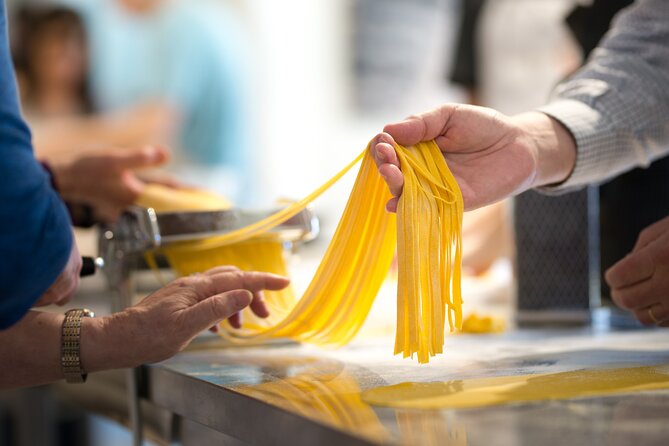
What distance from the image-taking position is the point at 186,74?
4031mm

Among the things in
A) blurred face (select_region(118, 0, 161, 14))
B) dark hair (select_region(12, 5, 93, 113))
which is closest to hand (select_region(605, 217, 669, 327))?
dark hair (select_region(12, 5, 93, 113))

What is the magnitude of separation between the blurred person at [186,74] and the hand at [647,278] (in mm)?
3096

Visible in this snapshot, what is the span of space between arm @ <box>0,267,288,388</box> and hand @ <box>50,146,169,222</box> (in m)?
0.71

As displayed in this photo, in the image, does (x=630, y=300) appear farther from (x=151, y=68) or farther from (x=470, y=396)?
(x=151, y=68)

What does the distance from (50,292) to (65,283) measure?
0.06 feet

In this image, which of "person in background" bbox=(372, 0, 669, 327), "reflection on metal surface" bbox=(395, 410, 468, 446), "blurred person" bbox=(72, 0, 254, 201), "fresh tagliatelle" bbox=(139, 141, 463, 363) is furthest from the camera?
"blurred person" bbox=(72, 0, 254, 201)

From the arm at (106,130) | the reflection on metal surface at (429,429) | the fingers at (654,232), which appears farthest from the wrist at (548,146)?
the arm at (106,130)

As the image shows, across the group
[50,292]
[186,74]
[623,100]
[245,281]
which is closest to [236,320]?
[245,281]

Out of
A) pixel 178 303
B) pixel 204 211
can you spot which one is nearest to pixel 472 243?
pixel 204 211

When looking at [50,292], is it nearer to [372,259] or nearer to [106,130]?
[372,259]

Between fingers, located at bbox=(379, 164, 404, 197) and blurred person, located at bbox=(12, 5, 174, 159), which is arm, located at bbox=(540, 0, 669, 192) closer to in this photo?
fingers, located at bbox=(379, 164, 404, 197)

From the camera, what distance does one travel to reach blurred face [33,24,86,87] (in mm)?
3658

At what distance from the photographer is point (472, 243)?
194cm

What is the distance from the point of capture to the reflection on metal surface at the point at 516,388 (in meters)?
0.72
